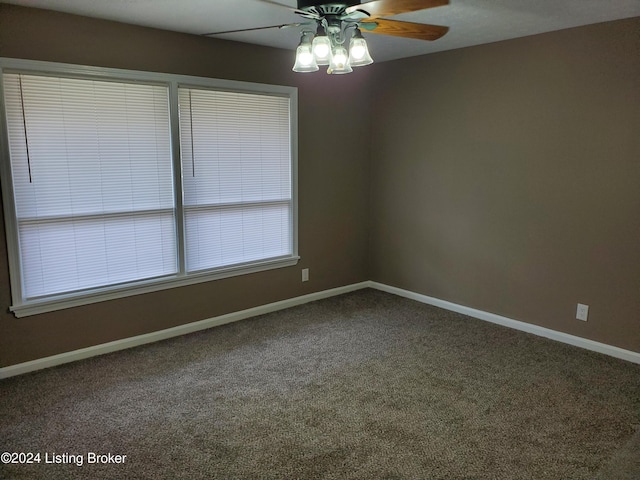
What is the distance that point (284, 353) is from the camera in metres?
3.48

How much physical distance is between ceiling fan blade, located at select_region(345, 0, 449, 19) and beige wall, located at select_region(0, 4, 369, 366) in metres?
1.88

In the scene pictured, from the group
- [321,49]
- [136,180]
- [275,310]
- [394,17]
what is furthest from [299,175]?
[321,49]

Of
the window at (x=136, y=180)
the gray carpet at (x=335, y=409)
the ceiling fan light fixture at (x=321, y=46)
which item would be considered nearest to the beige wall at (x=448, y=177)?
the window at (x=136, y=180)

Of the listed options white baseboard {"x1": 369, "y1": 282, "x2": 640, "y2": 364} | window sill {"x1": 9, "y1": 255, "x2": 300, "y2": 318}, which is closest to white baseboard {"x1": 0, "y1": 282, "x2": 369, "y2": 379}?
window sill {"x1": 9, "y1": 255, "x2": 300, "y2": 318}

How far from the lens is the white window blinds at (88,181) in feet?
9.86

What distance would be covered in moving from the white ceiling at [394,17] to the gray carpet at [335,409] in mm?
2346

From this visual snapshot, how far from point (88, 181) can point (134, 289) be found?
2.84 ft

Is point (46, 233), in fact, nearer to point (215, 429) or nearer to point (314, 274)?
point (215, 429)

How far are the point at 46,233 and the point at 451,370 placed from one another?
115 inches

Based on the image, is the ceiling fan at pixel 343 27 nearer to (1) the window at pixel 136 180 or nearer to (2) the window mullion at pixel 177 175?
(2) the window mullion at pixel 177 175

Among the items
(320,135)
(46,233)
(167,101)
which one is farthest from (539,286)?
(46,233)

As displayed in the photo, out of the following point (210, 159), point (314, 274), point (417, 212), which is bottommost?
point (314, 274)

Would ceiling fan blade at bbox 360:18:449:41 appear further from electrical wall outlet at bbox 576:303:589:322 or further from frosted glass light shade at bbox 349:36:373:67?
electrical wall outlet at bbox 576:303:589:322

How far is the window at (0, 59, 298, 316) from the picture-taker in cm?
303
